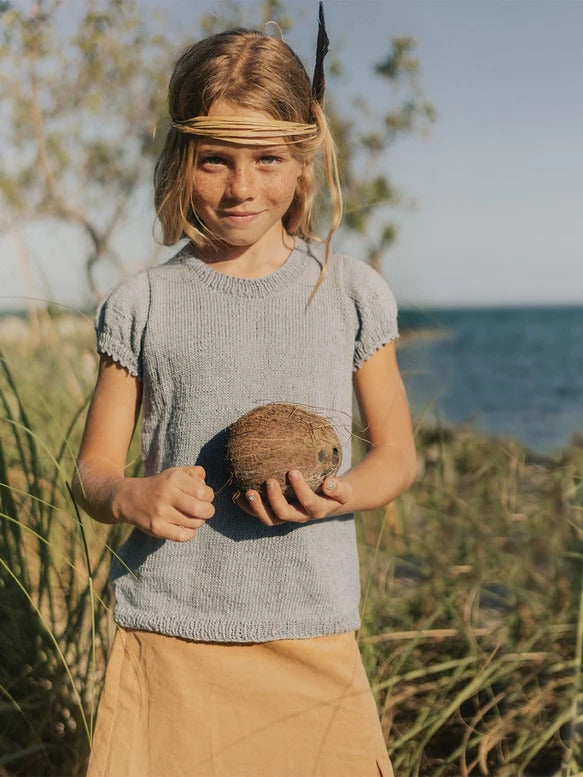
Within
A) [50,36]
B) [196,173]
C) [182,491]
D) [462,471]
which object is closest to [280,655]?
[182,491]

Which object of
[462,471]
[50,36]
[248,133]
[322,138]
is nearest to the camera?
[248,133]

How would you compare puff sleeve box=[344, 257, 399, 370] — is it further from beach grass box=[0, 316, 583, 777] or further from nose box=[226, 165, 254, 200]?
beach grass box=[0, 316, 583, 777]

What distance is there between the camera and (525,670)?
9.37 ft

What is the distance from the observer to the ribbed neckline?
1737 mm

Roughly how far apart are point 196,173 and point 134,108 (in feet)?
19.1

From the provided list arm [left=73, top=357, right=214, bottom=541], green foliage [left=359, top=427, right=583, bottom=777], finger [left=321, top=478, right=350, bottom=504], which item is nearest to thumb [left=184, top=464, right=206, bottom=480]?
arm [left=73, top=357, right=214, bottom=541]

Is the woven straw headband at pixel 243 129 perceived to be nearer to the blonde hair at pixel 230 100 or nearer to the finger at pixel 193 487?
the blonde hair at pixel 230 100

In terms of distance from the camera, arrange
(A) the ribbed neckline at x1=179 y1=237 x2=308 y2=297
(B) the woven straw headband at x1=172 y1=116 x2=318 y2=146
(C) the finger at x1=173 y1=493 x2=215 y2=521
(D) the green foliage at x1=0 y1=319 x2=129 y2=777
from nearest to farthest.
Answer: (C) the finger at x1=173 y1=493 x2=215 y2=521
(B) the woven straw headband at x1=172 y1=116 x2=318 y2=146
(A) the ribbed neckline at x1=179 y1=237 x2=308 y2=297
(D) the green foliage at x1=0 y1=319 x2=129 y2=777

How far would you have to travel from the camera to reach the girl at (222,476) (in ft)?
5.35

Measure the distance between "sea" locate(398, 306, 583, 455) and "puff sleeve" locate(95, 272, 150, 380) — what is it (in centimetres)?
71

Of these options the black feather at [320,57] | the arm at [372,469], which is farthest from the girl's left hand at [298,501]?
the black feather at [320,57]

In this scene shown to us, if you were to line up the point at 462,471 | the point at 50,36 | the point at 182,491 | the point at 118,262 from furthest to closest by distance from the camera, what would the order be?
the point at 50,36
the point at 462,471
the point at 118,262
the point at 182,491

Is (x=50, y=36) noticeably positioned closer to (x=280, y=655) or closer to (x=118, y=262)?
(x=118, y=262)

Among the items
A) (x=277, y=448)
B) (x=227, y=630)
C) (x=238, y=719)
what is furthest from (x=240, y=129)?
(x=238, y=719)
